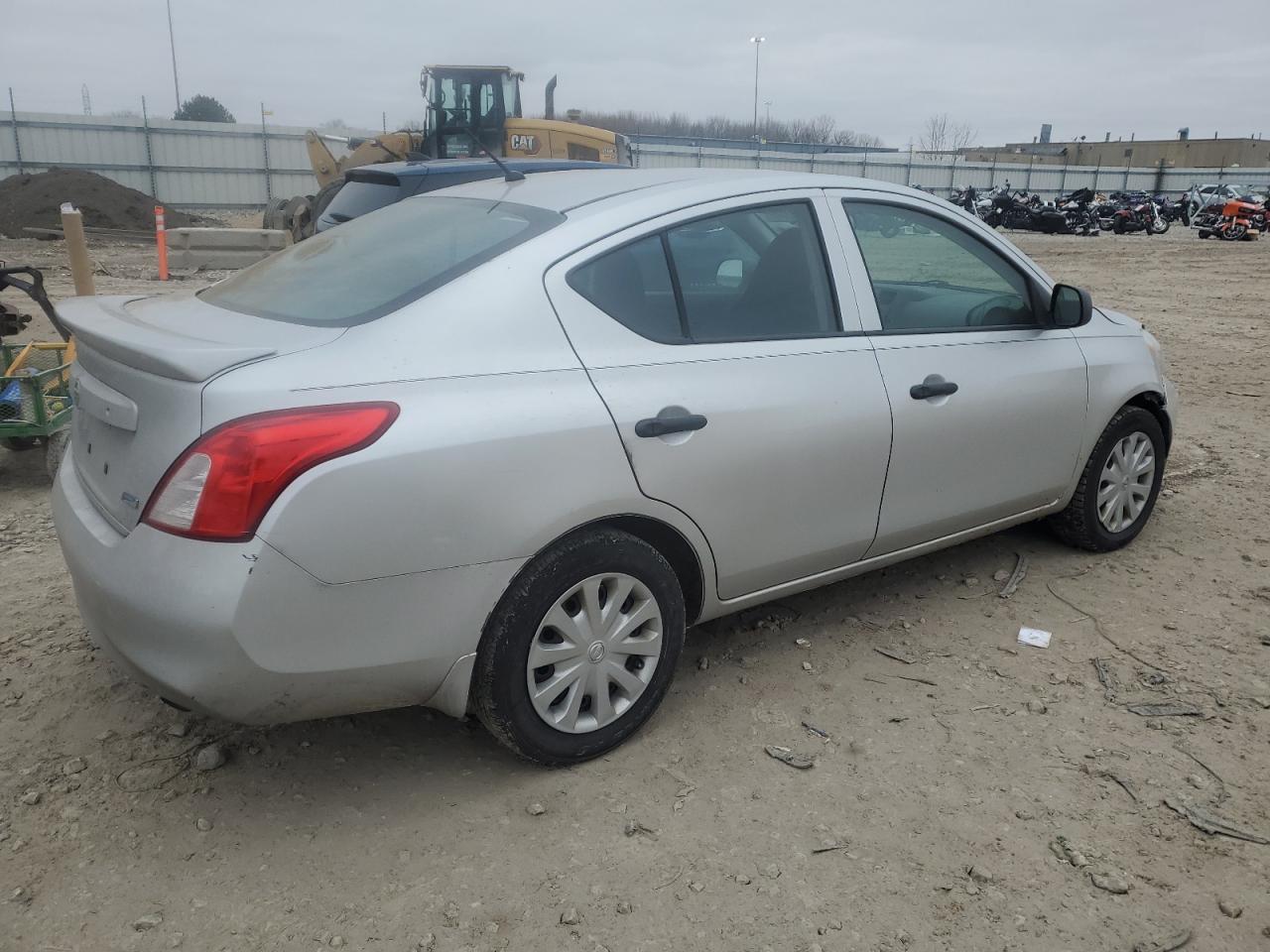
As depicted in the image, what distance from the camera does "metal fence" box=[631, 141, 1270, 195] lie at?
36003 millimetres

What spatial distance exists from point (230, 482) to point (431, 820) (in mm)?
1062

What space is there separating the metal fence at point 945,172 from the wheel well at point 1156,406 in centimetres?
2923

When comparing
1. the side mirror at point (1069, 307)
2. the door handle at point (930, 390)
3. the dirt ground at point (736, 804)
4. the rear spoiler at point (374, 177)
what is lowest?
the dirt ground at point (736, 804)

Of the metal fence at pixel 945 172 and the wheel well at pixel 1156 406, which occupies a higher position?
the metal fence at pixel 945 172

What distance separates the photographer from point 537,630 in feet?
8.79

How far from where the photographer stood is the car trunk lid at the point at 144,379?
7.76 feet

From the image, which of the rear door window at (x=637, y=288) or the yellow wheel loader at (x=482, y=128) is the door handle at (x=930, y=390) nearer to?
the rear door window at (x=637, y=288)

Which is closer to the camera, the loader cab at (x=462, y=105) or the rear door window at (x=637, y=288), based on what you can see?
the rear door window at (x=637, y=288)

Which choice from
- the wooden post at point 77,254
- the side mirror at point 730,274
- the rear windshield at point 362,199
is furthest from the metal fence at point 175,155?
the side mirror at point 730,274

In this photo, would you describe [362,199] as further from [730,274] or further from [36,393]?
[730,274]

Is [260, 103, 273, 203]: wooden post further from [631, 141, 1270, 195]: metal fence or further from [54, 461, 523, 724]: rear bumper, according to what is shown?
[54, 461, 523, 724]: rear bumper

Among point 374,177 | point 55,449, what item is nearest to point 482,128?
point 374,177

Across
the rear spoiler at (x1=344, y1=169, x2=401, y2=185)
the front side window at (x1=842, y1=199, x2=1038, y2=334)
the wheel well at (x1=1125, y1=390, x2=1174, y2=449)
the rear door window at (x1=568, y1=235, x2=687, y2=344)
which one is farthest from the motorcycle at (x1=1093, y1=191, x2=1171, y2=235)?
the rear door window at (x1=568, y1=235, x2=687, y2=344)

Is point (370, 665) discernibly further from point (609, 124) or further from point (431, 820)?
point (609, 124)
